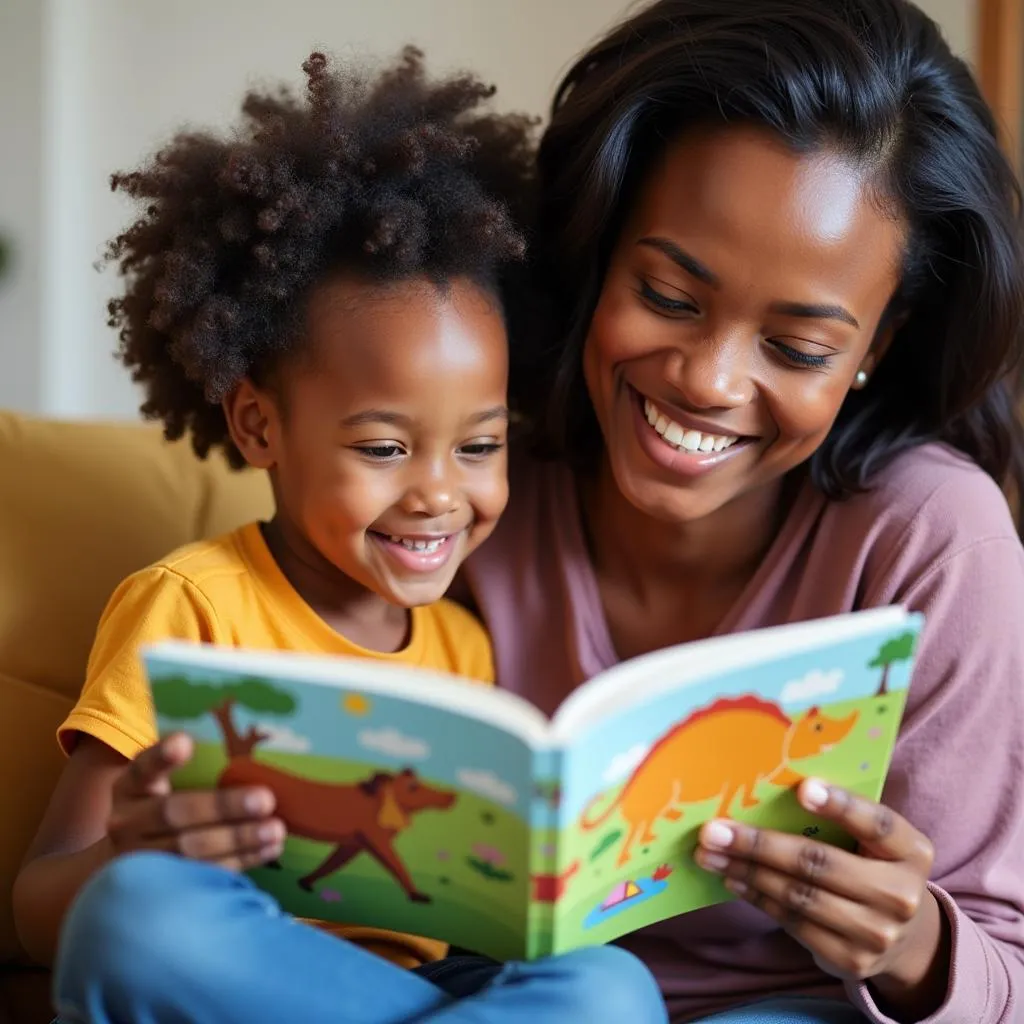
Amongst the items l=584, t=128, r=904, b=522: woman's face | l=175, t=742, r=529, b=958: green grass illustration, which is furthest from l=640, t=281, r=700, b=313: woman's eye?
l=175, t=742, r=529, b=958: green grass illustration

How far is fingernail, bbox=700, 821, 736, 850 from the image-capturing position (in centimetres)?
101

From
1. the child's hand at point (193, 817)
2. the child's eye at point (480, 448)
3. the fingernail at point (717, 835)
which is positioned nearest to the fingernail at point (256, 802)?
the child's hand at point (193, 817)

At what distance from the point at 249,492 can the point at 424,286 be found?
0.54 meters

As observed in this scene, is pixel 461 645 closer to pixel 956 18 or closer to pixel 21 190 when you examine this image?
pixel 956 18

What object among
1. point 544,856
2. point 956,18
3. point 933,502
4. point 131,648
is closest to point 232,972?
point 544,856

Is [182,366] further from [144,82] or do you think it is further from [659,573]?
[144,82]

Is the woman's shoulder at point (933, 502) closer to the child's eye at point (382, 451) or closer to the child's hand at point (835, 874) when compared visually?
the child's hand at point (835, 874)

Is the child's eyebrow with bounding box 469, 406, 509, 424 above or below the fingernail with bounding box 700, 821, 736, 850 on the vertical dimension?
above

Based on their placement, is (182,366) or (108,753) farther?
(182,366)

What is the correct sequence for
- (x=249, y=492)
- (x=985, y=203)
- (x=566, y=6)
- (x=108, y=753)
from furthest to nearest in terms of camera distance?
(x=566, y=6) → (x=249, y=492) → (x=985, y=203) → (x=108, y=753)

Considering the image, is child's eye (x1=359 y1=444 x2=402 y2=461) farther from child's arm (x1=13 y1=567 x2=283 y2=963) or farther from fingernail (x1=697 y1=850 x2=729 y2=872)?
fingernail (x1=697 y1=850 x2=729 y2=872)

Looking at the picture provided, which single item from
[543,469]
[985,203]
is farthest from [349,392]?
[985,203]

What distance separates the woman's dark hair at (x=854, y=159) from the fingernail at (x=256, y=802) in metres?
0.62

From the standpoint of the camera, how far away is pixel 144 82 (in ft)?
10.7
